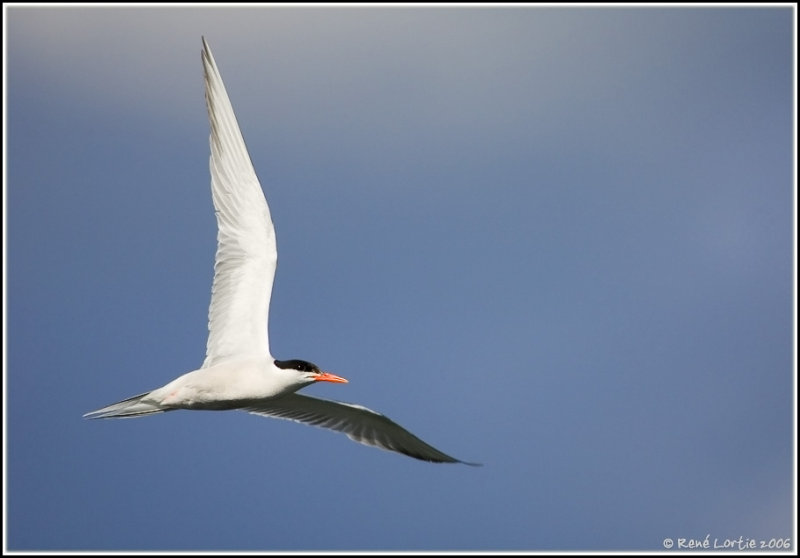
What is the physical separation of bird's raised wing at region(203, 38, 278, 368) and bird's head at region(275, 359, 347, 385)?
449 mm

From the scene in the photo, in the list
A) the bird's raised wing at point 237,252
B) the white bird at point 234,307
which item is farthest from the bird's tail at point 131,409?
the bird's raised wing at point 237,252

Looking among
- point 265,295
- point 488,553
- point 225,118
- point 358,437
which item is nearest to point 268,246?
point 265,295

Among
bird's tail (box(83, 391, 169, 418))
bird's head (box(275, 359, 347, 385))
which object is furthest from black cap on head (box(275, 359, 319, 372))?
bird's tail (box(83, 391, 169, 418))

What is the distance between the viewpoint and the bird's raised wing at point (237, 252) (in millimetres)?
10419

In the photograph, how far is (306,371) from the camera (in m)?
9.99

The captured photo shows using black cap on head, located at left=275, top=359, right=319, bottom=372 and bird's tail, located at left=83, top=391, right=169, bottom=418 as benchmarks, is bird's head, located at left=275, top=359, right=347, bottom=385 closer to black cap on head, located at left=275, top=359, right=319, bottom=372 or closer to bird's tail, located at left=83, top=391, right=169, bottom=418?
black cap on head, located at left=275, top=359, right=319, bottom=372

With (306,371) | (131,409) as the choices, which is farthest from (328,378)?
(131,409)

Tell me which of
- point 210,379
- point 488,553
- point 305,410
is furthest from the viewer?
point 305,410

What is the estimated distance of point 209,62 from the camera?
32.9 feet

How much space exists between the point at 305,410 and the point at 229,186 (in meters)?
3.27

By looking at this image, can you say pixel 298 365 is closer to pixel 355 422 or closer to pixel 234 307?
pixel 234 307

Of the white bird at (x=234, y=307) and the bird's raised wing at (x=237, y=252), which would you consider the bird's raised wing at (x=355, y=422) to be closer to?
the white bird at (x=234, y=307)

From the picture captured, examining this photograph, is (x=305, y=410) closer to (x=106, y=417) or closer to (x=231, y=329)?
(x=231, y=329)

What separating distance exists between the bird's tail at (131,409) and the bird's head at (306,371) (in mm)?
1513
